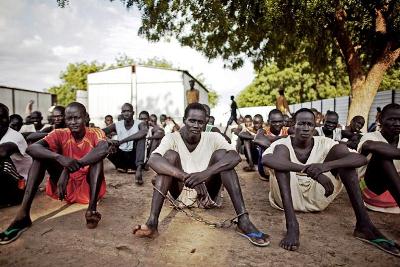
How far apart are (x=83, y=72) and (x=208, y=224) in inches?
1768

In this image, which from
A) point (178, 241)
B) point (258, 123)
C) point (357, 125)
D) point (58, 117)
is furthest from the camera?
point (258, 123)

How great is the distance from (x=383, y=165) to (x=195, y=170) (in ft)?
6.09

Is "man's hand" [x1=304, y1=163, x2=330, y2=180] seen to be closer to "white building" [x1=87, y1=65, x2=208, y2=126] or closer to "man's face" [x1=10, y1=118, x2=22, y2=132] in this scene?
"man's face" [x1=10, y1=118, x2=22, y2=132]

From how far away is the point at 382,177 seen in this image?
3393 mm

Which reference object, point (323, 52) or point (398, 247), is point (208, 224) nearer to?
point (398, 247)

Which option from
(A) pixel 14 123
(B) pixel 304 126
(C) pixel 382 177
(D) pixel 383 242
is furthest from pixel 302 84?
(D) pixel 383 242

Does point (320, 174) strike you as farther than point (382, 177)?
No

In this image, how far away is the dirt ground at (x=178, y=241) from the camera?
260 centimetres

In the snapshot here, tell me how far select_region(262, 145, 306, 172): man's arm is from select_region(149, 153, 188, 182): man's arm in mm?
803

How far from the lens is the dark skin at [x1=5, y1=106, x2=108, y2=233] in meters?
3.19

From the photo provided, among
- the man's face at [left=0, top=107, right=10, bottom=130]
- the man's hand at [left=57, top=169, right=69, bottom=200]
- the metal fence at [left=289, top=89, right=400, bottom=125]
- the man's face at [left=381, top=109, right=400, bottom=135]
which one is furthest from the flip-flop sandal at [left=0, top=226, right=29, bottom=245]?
the metal fence at [left=289, top=89, right=400, bottom=125]

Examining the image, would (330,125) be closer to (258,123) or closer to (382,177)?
(258,123)

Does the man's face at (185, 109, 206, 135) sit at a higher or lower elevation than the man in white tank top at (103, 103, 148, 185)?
higher

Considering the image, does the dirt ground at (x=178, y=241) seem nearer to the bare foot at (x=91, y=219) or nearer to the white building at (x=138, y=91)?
the bare foot at (x=91, y=219)
